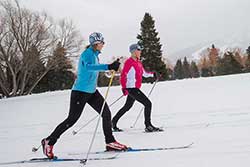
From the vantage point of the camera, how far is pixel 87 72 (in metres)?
4.66

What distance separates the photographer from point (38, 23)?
1378 inches

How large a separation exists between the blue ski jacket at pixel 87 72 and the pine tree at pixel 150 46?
36.5 metres

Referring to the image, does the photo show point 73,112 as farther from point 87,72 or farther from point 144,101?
point 144,101

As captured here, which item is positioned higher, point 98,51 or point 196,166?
point 98,51

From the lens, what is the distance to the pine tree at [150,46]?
1649 inches

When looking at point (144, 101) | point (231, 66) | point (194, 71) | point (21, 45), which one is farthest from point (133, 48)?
point (194, 71)

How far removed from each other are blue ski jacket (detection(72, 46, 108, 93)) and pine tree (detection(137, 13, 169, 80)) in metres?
36.5

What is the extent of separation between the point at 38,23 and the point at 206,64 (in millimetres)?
68766

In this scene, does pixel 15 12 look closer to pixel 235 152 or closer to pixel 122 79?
pixel 122 79

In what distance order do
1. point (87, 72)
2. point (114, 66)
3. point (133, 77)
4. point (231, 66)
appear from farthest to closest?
point (231, 66), point (133, 77), point (87, 72), point (114, 66)

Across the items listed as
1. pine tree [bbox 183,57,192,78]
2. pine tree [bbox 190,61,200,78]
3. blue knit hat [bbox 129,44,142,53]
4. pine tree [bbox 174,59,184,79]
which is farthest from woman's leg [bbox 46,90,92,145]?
pine tree [bbox 174,59,184,79]


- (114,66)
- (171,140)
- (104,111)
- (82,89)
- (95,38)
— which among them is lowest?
(171,140)

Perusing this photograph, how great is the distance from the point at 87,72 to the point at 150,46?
38.6 meters

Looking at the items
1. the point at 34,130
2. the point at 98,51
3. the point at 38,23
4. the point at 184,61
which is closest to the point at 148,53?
the point at 38,23
